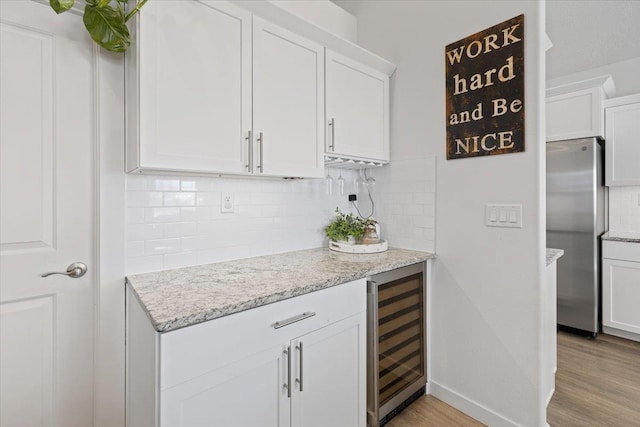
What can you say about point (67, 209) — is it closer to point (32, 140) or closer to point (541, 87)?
point (32, 140)

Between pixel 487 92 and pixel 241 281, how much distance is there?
169 centimetres

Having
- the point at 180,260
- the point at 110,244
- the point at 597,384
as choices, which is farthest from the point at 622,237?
the point at 110,244

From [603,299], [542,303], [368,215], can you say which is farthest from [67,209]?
[603,299]

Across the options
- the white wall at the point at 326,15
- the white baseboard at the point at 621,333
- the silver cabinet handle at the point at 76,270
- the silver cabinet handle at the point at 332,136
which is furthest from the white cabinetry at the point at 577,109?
the silver cabinet handle at the point at 76,270

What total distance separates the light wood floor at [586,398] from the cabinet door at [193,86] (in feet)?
5.93

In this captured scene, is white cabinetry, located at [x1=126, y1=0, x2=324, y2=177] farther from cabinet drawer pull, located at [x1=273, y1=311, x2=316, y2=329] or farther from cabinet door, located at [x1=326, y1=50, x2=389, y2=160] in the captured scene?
cabinet drawer pull, located at [x1=273, y1=311, x2=316, y2=329]

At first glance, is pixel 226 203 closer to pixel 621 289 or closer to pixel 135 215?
pixel 135 215

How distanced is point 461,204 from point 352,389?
1227mm

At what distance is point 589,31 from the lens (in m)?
2.73

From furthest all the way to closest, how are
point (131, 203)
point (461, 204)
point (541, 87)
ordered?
point (461, 204) → point (541, 87) → point (131, 203)

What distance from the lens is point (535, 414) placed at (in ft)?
5.30

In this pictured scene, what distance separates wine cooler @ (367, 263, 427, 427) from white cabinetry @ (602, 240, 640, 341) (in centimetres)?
220

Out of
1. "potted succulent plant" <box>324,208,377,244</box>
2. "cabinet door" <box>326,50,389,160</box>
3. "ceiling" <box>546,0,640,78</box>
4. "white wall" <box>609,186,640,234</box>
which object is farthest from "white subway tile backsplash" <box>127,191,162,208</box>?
"white wall" <box>609,186,640,234</box>

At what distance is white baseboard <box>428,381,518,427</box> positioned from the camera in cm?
174
